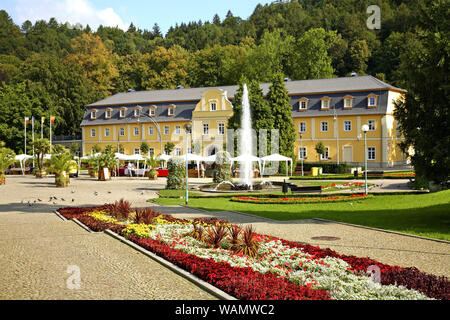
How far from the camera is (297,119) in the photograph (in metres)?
61.2

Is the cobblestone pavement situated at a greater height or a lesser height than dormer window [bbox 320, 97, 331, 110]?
lesser

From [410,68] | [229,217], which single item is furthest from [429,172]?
[229,217]

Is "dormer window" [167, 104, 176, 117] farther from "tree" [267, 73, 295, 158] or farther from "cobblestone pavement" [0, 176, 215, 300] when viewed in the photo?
"cobblestone pavement" [0, 176, 215, 300]

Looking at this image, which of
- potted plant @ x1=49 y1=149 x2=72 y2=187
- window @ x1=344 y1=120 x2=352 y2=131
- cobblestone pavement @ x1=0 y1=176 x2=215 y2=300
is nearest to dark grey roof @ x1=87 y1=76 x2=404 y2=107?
window @ x1=344 y1=120 x2=352 y2=131

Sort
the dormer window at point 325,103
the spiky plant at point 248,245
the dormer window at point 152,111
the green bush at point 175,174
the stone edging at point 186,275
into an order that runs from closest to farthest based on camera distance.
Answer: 1. the stone edging at point 186,275
2. the spiky plant at point 248,245
3. the green bush at point 175,174
4. the dormer window at point 325,103
5. the dormer window at point 152,111

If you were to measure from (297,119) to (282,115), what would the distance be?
10609 mm

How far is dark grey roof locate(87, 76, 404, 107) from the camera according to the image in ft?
191

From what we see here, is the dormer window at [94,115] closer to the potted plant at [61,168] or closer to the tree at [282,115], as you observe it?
the tree at [282,115]

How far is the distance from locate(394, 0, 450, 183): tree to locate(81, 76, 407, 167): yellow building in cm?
3651

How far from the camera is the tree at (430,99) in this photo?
1331 cm

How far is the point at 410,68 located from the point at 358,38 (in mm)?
74124

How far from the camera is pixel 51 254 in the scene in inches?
400

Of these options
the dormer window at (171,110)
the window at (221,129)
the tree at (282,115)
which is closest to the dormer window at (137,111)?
the dormer window at (171,110)

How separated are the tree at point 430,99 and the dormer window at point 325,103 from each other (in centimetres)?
4491
